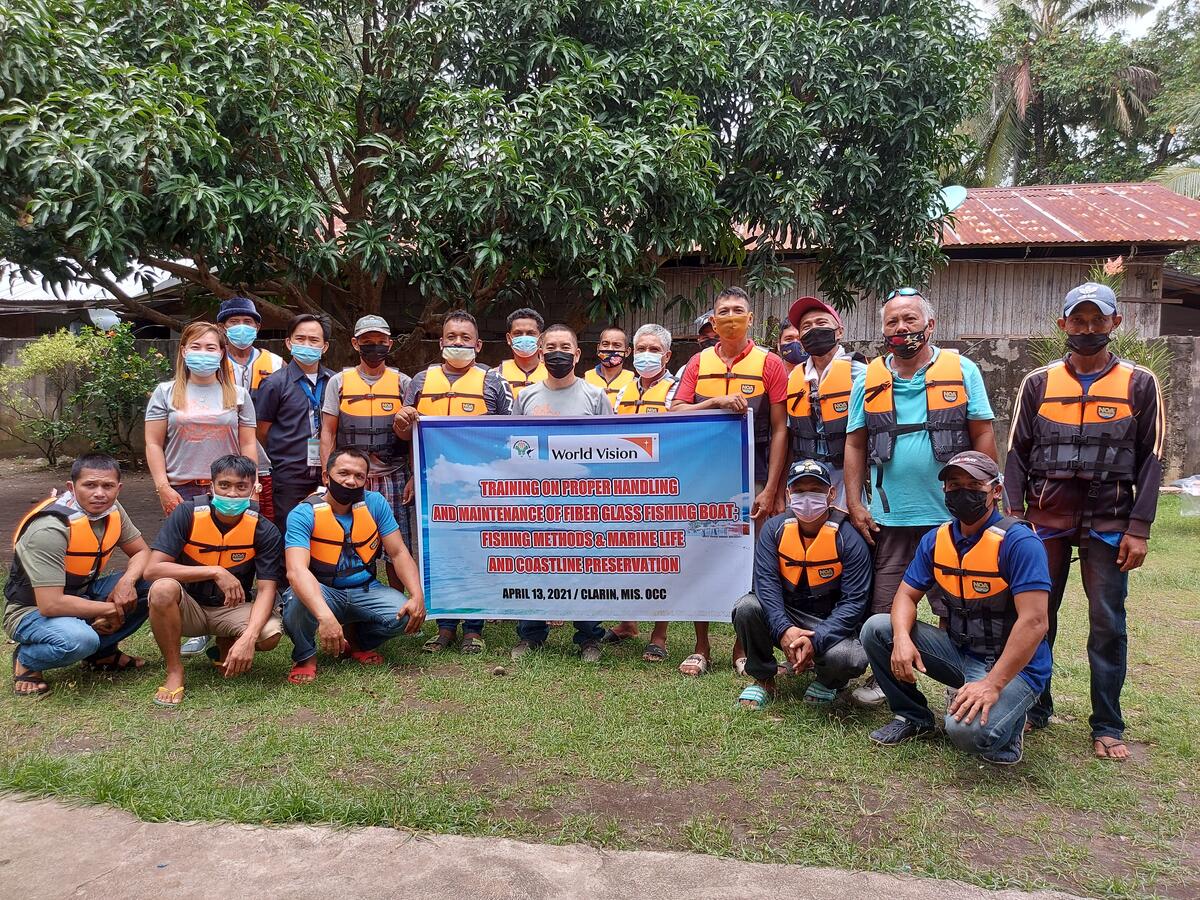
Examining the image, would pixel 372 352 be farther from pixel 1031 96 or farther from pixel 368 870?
pixel 1031 96

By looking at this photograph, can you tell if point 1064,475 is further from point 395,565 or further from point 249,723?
point 249,723

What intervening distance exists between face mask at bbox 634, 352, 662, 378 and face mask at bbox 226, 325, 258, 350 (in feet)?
8.21

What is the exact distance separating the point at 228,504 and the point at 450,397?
4.66 ft

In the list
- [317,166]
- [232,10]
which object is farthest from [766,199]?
[232,10]

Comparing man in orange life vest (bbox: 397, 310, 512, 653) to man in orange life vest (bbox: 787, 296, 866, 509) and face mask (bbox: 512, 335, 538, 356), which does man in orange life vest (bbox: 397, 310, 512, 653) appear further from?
man in orange life vest (bbox: 787, 296, 866, 509)

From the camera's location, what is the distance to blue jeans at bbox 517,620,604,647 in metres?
4.97

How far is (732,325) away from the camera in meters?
4.61

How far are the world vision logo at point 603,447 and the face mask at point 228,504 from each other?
1.66 metres

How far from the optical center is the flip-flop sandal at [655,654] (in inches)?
189

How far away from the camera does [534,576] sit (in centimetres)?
498

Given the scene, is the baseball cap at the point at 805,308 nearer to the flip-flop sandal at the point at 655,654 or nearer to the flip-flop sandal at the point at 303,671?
the flip-flop sandal at the point at 655,654

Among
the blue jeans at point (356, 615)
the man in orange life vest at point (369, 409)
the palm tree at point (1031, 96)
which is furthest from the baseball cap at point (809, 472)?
the palm tree at point (1031, 96)

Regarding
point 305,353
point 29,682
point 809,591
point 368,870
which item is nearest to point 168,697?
point 29,682

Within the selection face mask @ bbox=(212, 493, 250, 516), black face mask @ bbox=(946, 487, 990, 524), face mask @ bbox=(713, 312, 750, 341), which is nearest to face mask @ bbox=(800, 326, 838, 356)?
face mask @ bbox=(713, 312, 750, 341)
